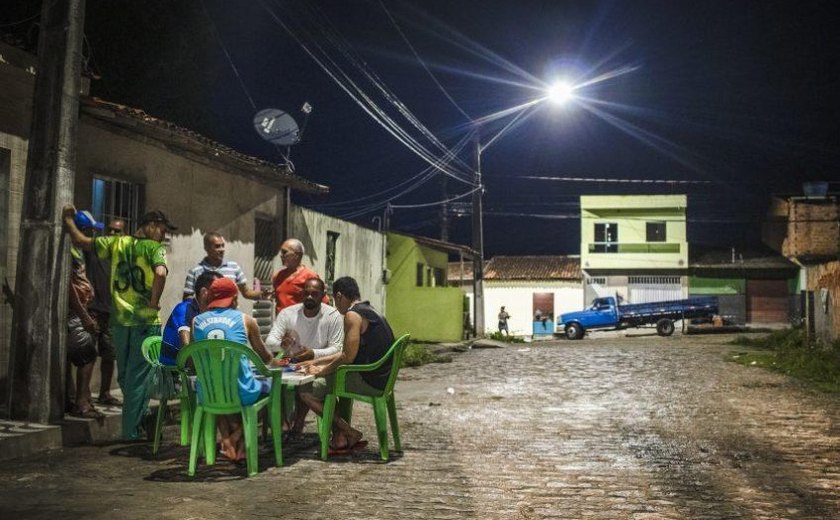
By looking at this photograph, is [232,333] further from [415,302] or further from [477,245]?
[477,245]

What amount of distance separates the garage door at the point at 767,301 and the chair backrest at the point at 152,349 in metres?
39.0

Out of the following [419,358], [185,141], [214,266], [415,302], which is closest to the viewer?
[214,266]

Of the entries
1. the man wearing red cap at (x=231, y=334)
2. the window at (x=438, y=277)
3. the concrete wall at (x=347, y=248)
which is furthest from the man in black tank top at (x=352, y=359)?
the window at (x=438, y=277)

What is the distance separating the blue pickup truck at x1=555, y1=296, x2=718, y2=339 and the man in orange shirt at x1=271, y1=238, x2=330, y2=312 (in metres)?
27.5

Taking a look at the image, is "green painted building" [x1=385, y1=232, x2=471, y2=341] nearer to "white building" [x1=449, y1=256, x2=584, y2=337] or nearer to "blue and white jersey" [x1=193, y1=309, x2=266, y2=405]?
"white building" [x1=449, y1=256, x2=584, y2=337]

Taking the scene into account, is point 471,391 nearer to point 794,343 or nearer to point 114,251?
point 114,251

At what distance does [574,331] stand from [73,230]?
29.0 m

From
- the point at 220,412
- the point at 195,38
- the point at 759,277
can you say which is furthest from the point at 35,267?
the point at 759,277

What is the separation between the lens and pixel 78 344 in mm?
7348

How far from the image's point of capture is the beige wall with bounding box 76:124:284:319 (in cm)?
930

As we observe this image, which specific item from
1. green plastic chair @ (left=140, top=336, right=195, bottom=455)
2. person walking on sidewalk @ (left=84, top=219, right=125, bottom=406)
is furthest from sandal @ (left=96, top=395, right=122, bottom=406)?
green plastic chair @ (left=140, top=336, right=195, bottom=455)

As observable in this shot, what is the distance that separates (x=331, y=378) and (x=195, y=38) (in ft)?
44.3

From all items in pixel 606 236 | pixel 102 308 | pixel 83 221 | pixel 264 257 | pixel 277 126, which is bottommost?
pixel 102 308

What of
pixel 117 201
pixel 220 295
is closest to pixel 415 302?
pixel 117 201
